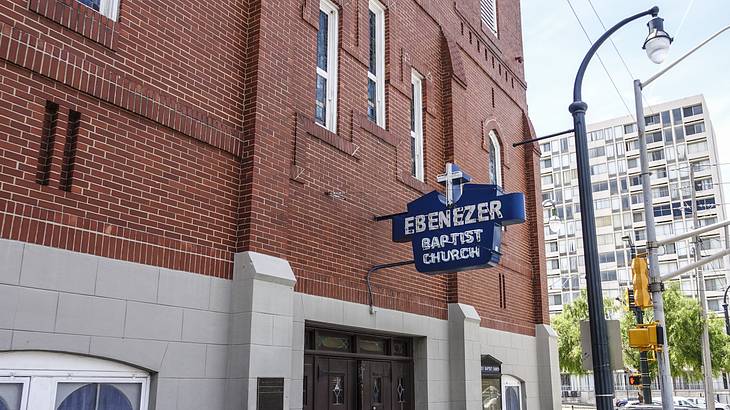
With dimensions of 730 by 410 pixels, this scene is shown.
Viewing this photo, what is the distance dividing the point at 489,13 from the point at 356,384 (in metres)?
11.9

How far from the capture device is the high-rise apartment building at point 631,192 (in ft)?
261

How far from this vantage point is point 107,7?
816cm

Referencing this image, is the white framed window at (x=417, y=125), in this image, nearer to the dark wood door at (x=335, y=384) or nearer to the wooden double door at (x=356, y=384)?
the wooden double door at (x=356, y=384)

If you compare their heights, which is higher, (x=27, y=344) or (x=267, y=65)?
(x=267, y=65)

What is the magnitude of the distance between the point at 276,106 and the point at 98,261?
3.59m

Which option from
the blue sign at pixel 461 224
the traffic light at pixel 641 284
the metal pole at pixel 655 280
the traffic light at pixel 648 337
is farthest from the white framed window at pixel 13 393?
the metal pole at pixel 655 280

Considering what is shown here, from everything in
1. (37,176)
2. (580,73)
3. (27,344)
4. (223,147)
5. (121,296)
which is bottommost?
(27,344)

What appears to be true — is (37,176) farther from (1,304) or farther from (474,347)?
(474,347)

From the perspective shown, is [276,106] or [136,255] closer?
[136,255]

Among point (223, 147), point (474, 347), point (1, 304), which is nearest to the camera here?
point (1, 304)

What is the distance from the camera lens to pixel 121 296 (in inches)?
292

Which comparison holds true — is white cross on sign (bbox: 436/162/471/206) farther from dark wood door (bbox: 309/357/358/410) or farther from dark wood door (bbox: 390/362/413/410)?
dark wood door (bbox: 390/362/413/410)

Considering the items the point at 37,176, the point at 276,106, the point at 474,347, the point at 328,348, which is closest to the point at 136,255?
the point at 37,176

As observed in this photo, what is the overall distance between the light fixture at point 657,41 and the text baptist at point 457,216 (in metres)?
4.99
